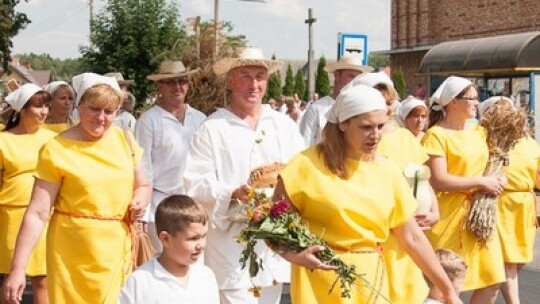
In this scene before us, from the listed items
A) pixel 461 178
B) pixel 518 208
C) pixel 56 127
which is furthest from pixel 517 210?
pixel 56 127

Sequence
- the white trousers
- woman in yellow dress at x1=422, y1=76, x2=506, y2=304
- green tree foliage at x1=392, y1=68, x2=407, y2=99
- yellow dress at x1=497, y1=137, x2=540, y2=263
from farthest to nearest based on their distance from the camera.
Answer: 1. green tree foliage at x1=392, y1=68, x2=407, y2=99
2. yellow dress at x1=497, y1=137, x2=540, y2=263
3. woman in yellow dress at x1=422, y1=76, x2=506, y2=304
4. the white trousers

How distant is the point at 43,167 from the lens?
18.7ft

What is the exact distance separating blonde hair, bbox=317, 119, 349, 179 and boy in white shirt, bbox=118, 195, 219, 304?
2.17 ft

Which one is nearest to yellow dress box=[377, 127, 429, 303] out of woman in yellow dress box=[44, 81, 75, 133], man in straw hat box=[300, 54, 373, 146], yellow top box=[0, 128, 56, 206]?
yellow top box=[0, 128, 56, 206]

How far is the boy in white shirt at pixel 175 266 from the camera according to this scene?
178 inches

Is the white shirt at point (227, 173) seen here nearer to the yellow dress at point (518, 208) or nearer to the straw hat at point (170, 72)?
the straw hat at point (170, 72)

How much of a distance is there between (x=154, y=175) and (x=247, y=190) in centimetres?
264

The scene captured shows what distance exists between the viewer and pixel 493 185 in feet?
24.4

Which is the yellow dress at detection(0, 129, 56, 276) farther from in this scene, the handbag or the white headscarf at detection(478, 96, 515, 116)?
the white headscarf at detection(478, 96, 515, 116)

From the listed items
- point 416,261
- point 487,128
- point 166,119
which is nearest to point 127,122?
point 166,119

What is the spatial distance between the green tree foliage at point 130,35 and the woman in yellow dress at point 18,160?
21.3 meters

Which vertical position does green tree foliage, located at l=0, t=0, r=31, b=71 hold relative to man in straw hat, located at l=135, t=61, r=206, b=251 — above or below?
above

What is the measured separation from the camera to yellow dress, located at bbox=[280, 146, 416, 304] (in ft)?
15.6

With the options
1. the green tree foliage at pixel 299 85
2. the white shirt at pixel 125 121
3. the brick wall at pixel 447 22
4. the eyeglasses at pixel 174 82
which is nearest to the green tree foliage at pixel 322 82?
the green tree foliage at pixel 299 85
